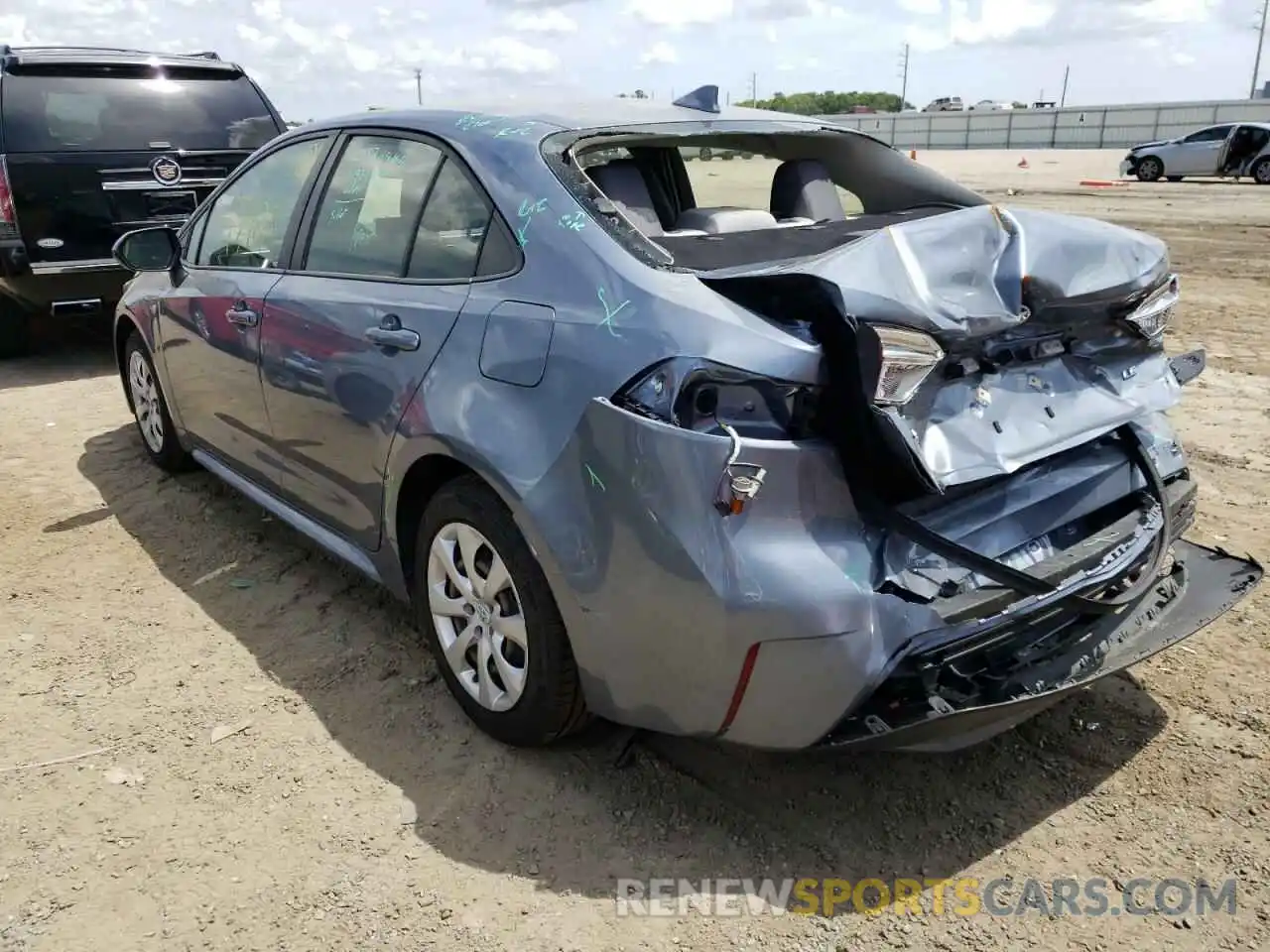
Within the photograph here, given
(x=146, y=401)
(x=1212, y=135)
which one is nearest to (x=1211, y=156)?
(x=1212, y=135)

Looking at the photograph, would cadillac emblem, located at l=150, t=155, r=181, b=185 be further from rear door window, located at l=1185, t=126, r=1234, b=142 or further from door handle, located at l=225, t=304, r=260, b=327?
rear door window, located at l=1185, t=126, r=1234, b=142

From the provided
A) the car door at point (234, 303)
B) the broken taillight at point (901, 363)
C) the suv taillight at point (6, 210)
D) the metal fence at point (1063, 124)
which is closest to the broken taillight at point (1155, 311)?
the broken taillight at point (901, 363)

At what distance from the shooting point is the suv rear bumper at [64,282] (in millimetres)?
6973

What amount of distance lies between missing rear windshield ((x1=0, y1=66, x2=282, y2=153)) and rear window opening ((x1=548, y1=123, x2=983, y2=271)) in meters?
5.30

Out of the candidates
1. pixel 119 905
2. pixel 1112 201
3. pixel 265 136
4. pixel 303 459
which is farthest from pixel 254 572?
pixel 1112 201

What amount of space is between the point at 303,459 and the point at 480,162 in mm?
1267

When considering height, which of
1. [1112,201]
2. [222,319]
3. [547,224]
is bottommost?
[1112,201]

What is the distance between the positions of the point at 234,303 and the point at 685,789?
96.4 inches

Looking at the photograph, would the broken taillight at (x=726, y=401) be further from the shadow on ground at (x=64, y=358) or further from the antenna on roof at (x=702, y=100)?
the shadow on ground at (x=64, y=358)

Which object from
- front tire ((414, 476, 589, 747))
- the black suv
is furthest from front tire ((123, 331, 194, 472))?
front tire ((414, 476, 589, 747))

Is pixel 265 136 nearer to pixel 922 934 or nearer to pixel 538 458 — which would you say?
pixel 538 458

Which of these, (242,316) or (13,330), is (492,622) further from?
(13,330)

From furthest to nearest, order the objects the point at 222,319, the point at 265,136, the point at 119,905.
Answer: the point at 265,136 < the point at 222,319 < the point at 119,905

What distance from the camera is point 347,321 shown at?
3.19 meters
